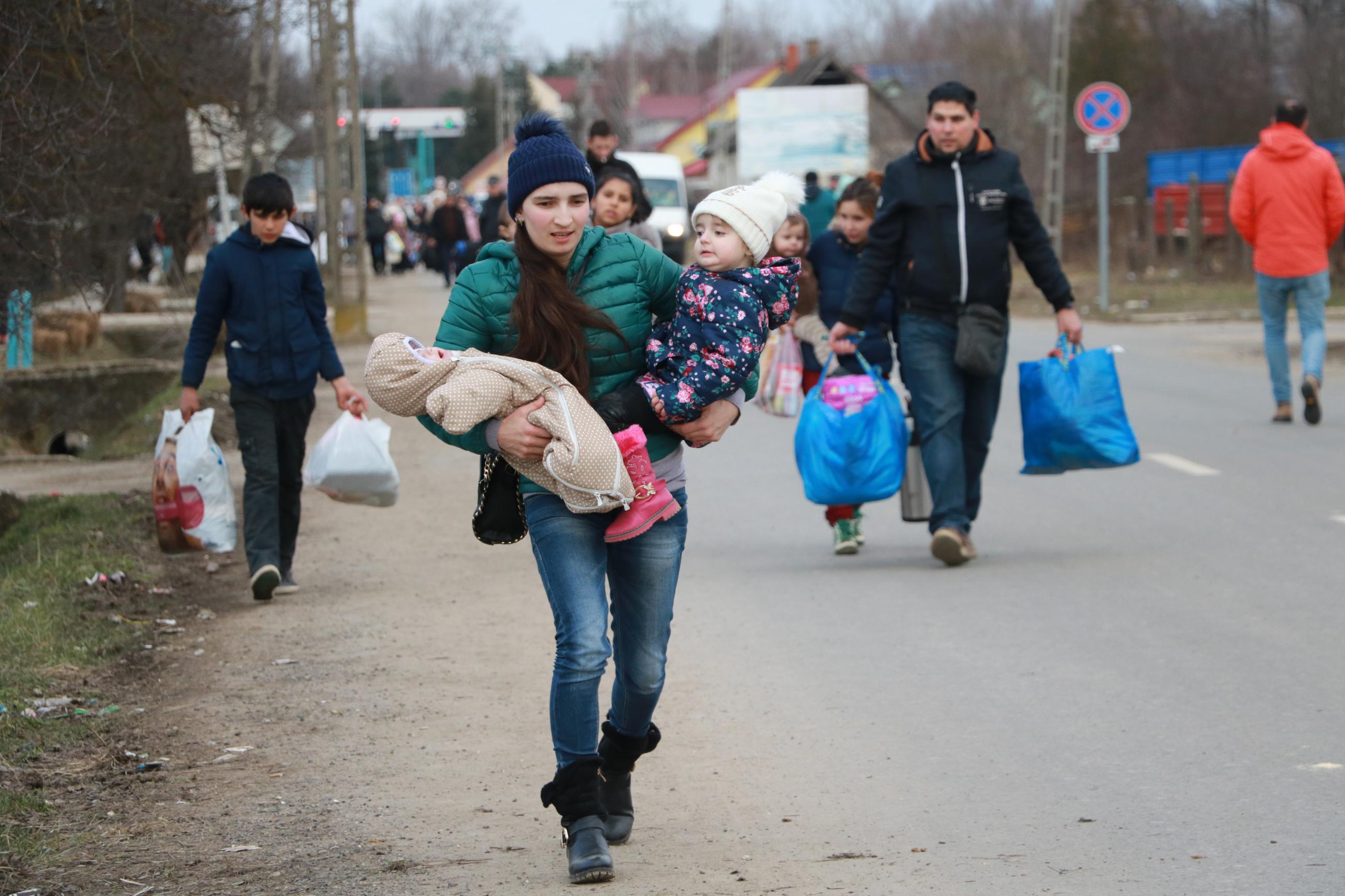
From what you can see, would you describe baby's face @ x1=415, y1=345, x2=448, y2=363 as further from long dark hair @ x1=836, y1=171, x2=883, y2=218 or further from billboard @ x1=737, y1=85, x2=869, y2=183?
billboard @ x1=737, y1=85, x2=869, y2=183

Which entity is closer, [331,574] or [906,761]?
[906,761]

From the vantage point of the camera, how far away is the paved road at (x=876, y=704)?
4.43 m

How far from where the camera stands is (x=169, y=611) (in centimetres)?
790

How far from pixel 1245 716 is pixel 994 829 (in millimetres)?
1365

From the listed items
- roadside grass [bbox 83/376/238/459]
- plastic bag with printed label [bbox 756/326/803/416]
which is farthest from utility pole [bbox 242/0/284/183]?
plastic bag with printed label [bbox 756/326/803/416]

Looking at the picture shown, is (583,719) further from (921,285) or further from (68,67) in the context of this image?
(68,67)

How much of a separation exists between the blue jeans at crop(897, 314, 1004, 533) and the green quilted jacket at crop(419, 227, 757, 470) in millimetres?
3907

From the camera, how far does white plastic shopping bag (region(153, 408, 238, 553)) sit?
8.13 m

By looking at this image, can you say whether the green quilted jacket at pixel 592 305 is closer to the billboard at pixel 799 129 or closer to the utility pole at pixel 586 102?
the billboard at pixel 799 129

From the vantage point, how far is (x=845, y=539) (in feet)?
28.9

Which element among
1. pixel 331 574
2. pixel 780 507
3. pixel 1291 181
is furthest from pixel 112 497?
pixel 1291 181

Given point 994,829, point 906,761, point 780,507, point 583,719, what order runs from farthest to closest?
point 780,507
point 906,761
point 994,829
point 583,719

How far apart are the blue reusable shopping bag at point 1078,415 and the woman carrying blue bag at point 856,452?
63cm

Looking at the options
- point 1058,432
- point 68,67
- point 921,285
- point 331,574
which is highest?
point 68,67
